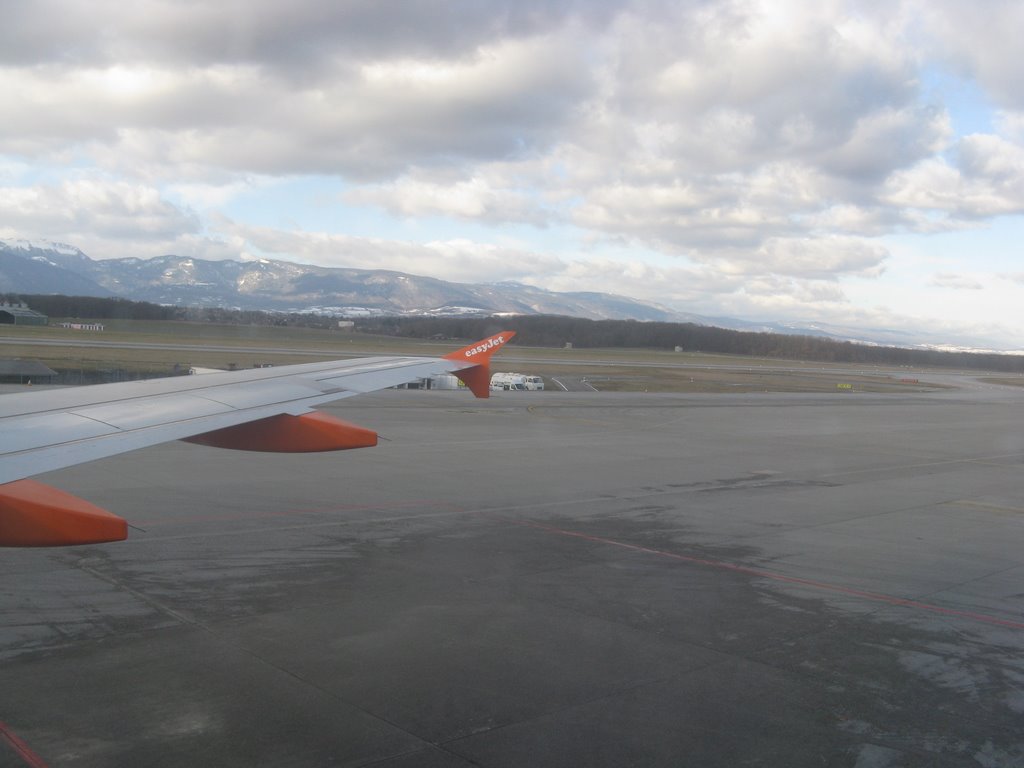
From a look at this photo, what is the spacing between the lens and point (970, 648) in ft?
27.4

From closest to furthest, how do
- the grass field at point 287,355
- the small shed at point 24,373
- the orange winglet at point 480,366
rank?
the orange winglet at point 480,366 < the small shed at point 24,373 < the grass field at point 287,355

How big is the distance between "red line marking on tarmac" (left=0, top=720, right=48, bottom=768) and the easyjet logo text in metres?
6.26

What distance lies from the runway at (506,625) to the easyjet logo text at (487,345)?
2.81 meters

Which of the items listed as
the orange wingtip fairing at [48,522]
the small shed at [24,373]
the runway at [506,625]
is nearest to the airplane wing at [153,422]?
the orange wingtip fairing at [48,522]

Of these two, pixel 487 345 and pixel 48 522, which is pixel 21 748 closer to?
pixel 48 522

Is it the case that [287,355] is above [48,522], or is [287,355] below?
below

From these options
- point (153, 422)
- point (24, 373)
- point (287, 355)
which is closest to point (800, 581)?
point (153, 422)

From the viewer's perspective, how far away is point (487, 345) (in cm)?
1051

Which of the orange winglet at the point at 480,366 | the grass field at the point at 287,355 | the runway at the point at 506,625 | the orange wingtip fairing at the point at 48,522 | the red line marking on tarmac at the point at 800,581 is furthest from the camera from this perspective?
the grass field at the point at 287,355

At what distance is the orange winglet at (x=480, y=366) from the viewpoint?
10.1 metres

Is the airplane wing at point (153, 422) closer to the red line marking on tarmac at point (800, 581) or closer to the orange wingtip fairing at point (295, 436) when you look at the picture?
the orange wingtip fairing at point (295, 436)

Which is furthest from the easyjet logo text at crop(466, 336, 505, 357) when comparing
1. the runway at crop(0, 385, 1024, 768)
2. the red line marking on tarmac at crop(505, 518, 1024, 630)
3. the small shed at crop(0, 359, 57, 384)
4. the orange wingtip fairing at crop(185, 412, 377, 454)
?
the small shed at crop(0, 359, 57, 384)

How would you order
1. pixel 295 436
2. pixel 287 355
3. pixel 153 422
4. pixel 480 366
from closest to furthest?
1. pixel 153 422
2. pixel 295 436
3. pixel 480 366
4. pixel 287 355

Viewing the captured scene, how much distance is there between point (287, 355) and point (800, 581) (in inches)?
1820
